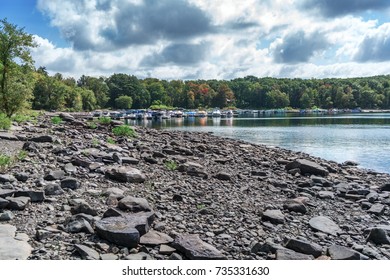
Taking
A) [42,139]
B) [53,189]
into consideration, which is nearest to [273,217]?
[53,189]

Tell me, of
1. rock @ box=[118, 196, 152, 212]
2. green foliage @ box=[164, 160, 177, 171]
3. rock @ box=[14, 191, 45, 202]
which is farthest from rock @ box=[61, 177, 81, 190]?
green foliage @ box=[164, 160, 177, 171]

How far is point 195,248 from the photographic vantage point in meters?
8.60

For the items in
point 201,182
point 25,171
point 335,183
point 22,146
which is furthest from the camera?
point 335,183

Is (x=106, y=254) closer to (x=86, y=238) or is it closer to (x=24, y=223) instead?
(x=86, y=238)

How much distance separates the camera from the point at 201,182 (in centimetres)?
1598

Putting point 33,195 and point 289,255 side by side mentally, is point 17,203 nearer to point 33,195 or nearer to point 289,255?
point 33,195

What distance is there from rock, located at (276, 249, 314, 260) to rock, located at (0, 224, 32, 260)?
16.8 ft

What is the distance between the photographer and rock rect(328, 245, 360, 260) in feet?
30.0

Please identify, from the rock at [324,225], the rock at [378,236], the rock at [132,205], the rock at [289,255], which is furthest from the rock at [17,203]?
the rock at [378,236]

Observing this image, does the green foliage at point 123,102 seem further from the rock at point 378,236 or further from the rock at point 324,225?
the rock at point 378,236

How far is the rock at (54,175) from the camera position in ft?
42.5

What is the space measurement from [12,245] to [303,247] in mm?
6213
